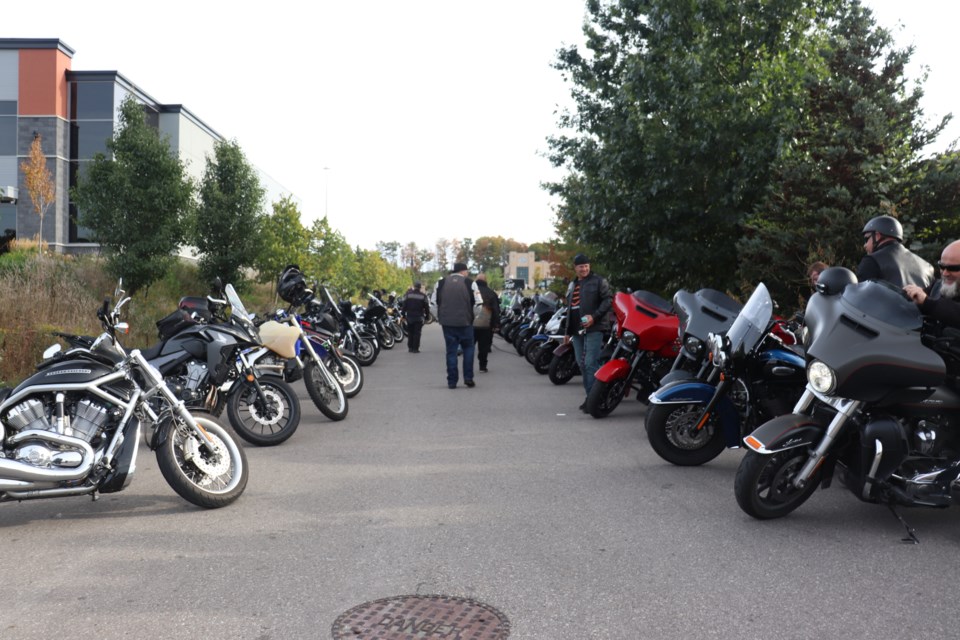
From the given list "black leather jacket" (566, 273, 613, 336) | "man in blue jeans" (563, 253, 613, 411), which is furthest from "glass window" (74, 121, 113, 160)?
"black leather jacket" (566, 273, 613, 336)

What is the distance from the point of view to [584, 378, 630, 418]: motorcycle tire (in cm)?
929

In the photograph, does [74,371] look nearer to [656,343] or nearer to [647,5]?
[656,343]

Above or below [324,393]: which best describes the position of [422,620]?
below

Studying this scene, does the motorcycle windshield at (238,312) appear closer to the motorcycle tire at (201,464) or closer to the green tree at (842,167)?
the motorcycle tire at (201,464)

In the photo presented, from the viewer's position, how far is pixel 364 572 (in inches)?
168

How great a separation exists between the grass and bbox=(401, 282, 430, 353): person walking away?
5919 millimetres

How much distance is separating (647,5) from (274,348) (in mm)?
14068

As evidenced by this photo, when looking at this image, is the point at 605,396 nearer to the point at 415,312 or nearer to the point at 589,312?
the point at 589,312

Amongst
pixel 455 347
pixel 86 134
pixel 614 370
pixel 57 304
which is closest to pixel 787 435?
pixel 614 370

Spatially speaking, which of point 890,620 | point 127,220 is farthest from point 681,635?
point 127,220

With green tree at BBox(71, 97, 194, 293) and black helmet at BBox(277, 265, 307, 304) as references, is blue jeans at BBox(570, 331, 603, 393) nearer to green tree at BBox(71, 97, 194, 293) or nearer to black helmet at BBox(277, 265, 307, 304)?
black helmet at BBox(277, 265, 307, 304)

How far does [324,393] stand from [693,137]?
9.26 m

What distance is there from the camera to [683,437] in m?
6.71

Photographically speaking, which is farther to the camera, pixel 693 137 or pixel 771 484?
pixel 693 137
